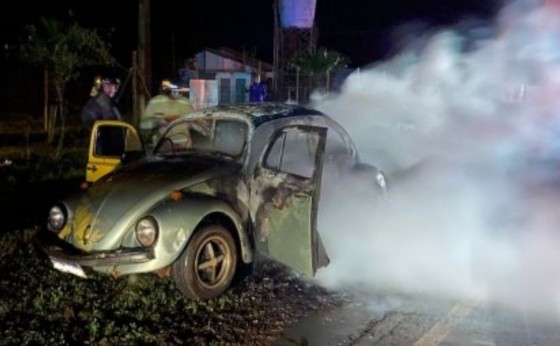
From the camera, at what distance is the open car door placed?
25.5ft

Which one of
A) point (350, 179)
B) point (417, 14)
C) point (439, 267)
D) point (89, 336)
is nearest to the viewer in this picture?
point (89, 336)

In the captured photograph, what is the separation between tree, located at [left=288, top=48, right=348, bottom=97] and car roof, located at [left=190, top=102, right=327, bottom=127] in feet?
54.3

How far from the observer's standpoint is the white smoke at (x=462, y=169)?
7270 mm

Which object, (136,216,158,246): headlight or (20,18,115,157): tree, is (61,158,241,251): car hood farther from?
(20,18,115,157): tree

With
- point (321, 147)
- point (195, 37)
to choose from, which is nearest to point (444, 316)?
point (321, 147)

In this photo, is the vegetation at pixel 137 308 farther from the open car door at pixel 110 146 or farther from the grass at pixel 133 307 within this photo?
the open car door at pixel 110 146

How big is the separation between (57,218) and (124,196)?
2.47 ft

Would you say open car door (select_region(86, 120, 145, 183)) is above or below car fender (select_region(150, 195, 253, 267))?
above

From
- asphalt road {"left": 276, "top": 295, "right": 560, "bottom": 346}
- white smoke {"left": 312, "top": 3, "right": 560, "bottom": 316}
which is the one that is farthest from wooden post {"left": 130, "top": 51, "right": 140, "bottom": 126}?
asphalt road {"left": 276, "top": 295, "right": 560, "bottom": 346}

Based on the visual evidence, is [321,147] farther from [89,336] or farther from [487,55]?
[487,55]

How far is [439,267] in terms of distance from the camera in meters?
7.36

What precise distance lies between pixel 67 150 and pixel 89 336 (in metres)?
10.3

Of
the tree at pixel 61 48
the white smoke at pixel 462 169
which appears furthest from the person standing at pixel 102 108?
the tree at pixel 61 48

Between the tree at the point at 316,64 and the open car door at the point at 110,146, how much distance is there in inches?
642
